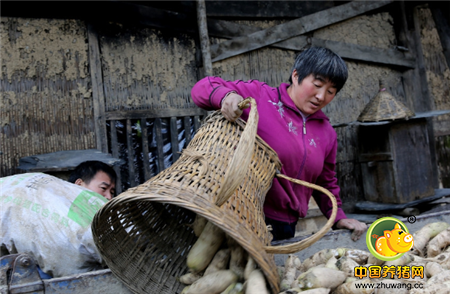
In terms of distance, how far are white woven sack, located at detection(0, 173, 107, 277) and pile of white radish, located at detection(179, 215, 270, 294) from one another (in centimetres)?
46

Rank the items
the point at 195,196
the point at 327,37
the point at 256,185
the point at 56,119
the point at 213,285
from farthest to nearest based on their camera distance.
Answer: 1. the point at 327,37
2. the point at 56,119
3. the point at 256,185
4. the point at 213,285
5. the point at 195,196

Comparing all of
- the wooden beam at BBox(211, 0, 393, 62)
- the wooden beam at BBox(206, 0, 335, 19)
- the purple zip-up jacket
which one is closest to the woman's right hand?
the purple zip-up jacket

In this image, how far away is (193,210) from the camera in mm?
1288

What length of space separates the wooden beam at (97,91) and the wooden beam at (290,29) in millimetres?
1107

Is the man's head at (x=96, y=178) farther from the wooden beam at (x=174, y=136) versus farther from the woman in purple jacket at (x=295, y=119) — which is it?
the wooden beam at (x=174, y=136)

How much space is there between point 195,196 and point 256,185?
1.45 ft

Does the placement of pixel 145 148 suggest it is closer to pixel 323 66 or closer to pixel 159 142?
pixel 159 142

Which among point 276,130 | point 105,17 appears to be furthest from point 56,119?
point 276,130

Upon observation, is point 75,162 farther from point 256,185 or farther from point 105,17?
point 256,185

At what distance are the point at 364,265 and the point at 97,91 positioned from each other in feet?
8.66

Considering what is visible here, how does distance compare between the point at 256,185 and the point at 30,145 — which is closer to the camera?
the point at 256,185

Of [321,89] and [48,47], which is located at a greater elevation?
[48,47]

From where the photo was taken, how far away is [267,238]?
1553 millimetres

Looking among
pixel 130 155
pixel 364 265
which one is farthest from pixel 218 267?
pixel 130 155
